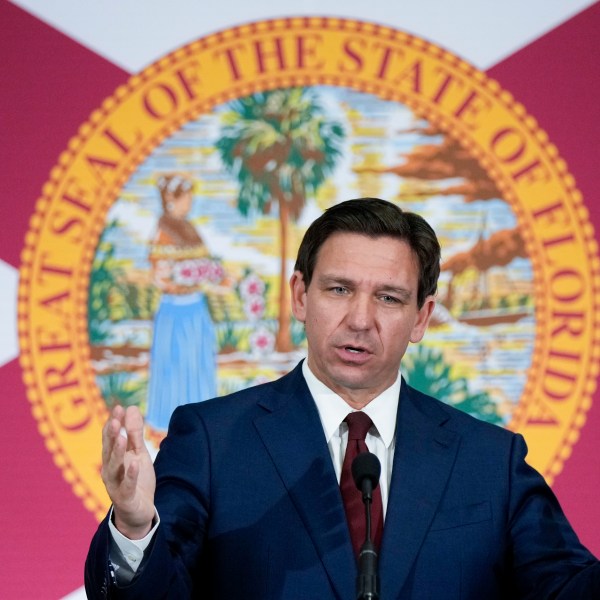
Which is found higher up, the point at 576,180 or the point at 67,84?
the point at 67,84

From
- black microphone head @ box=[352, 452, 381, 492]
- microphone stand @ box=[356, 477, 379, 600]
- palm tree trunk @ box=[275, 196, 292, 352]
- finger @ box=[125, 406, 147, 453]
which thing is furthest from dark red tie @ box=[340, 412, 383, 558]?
palm tree trunk @ box=[275, 196, 292, 352]

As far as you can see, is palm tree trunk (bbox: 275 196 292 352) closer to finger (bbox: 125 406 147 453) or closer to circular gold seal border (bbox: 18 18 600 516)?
circular gold seal border (bbox: 18 18 600 516)

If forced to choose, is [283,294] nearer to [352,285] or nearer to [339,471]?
[352,285]

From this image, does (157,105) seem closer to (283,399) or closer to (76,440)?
(76,440)

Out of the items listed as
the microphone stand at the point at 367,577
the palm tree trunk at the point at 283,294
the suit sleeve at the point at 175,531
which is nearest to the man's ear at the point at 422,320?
the suit sleeve at the point at 175,531

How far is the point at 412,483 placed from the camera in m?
2.13

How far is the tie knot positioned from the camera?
2176mm

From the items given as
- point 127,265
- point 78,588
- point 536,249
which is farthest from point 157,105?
point 78,588

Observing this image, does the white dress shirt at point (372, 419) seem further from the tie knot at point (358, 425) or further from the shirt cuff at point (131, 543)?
the shirt cuff at point (131, 543)

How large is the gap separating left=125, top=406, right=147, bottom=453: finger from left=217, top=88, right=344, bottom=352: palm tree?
1620 millimetres

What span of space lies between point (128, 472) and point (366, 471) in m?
0.39

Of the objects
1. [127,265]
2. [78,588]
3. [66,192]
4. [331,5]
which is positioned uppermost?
[331,5]

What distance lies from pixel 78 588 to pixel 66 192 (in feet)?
4.07

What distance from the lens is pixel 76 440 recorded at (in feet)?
10.9
